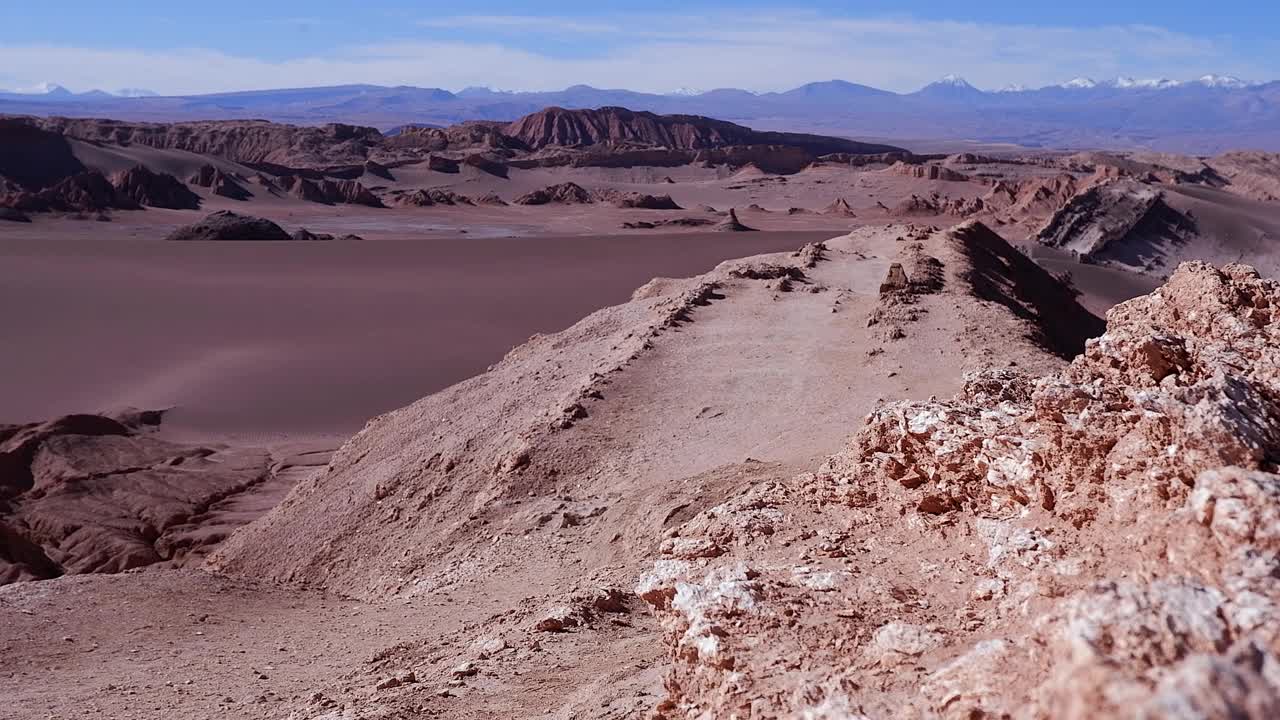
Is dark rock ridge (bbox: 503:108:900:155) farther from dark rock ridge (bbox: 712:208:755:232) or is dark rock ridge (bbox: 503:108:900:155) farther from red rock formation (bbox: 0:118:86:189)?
dark rock ridge (bbox: 712:208:755:232)

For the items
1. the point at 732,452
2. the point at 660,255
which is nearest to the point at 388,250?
the point at 660,255

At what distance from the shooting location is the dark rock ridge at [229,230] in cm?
2906

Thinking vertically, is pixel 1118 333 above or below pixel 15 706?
above

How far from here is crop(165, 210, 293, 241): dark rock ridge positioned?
95.3ft

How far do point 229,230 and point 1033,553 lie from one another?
2912 centimetres

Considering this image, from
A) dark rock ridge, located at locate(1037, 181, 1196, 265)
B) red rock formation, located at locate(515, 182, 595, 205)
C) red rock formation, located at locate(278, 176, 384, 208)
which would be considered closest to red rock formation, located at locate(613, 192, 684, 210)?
red rock formation, located at locate(515, 182, 595, 205)

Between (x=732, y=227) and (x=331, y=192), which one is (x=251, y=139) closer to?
(x=331, y=192)

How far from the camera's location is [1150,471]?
2.53 m

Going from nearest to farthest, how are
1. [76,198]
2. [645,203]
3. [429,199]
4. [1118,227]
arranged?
[1118,227] < [76,198] < [645,203] < [429,199]

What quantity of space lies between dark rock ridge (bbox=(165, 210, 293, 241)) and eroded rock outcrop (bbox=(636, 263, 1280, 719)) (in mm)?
27402

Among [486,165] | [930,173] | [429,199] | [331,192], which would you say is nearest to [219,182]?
[331,192]

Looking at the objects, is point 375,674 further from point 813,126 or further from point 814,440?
point 813,126

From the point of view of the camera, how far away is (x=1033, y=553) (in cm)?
280

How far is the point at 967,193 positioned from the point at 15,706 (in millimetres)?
45069
